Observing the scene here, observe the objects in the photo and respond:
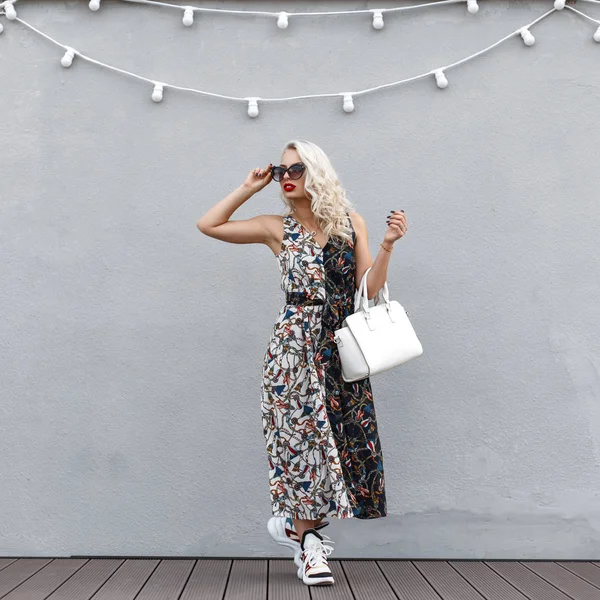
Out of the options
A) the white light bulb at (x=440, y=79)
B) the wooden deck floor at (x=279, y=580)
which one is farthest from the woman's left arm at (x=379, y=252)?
the wooden deck floor at (x=279, y=580)

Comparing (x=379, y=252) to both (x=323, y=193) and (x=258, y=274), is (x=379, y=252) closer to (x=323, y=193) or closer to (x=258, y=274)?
(x=323, y=193)

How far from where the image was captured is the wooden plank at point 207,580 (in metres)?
2.42

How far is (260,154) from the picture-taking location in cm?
301

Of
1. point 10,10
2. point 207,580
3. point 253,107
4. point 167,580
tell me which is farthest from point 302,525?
point 10,10

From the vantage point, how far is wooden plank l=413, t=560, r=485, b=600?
242 centimetres

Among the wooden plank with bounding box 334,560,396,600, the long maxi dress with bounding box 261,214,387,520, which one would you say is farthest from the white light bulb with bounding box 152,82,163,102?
the wooden plank with bounding box 334,560,396,600

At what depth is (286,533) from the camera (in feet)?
8.73

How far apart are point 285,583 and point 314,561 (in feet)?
0.41

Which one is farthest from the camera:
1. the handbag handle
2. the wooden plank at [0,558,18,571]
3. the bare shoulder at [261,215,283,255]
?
the wooden plank at [0,558,18,571]

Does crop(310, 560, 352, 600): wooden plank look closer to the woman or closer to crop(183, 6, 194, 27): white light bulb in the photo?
the woman

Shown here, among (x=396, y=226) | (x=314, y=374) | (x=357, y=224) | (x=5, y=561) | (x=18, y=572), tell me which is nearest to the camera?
(x=396, y=226)

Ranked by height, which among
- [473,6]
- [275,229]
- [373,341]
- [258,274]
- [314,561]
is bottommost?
[314,561]

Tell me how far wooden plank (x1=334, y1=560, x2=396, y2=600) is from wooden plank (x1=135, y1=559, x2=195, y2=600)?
1.68 ft

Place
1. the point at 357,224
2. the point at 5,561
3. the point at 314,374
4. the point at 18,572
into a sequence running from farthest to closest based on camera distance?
the point at 5,561 < the point at 18,572 < the point at 357,224 < the point at 314,374
